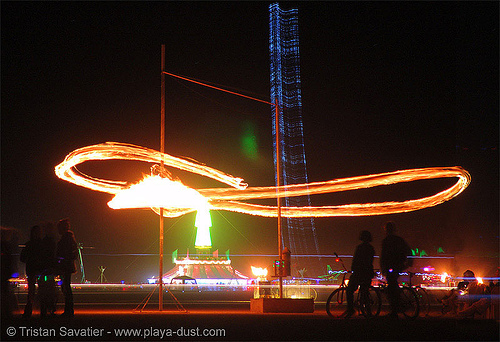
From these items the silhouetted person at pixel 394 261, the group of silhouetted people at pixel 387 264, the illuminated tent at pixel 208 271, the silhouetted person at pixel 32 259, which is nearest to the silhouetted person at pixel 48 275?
the silhouetted person at pixel 32 259

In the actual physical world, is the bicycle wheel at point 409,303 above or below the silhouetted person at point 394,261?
below

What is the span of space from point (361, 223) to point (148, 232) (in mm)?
34510

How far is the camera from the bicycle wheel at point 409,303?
1439 centimetres

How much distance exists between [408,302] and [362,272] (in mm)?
1424

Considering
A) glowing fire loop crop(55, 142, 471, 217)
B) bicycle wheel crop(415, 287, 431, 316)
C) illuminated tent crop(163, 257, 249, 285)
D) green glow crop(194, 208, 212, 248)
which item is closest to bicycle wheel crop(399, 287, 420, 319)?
bicycle wheel crop(415, 287, 431, 316)

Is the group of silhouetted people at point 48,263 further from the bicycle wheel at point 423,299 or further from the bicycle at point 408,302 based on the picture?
the bicycle wheel at point 423,299

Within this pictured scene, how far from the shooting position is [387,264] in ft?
46.5

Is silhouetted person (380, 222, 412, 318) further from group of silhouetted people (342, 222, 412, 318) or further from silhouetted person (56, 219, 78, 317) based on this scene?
silhouetted person (56, 219, 78, 317)

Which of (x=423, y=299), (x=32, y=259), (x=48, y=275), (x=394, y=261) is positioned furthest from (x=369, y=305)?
(x=32, y=259)

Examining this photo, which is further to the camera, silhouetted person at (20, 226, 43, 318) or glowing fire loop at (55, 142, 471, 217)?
glowing fire loop at (55, 142, 471, 217)

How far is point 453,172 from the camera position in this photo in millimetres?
27453

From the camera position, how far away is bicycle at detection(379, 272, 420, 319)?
14.4m

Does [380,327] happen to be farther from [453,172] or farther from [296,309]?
[453,172]

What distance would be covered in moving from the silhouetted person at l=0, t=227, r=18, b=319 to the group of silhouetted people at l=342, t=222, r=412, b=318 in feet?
26.8
